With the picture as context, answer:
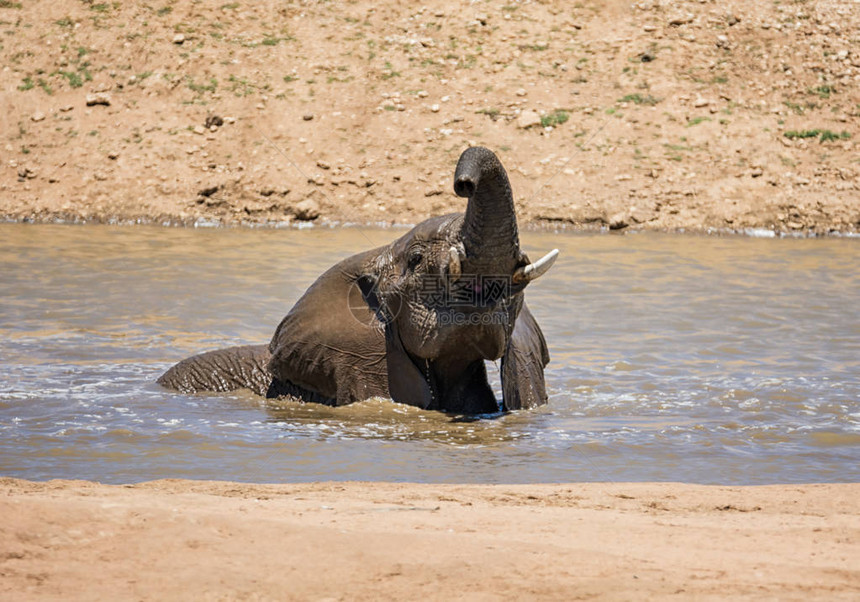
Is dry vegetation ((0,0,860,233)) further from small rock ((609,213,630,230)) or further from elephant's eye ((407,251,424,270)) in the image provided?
elephant's eye ((407,251,424,270))

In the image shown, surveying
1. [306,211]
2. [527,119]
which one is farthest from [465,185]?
[527,119]

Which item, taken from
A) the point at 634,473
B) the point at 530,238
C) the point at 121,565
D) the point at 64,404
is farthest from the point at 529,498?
the point at 530,238

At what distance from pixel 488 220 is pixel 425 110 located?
17975 millimetres

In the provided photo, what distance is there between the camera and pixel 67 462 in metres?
6.99

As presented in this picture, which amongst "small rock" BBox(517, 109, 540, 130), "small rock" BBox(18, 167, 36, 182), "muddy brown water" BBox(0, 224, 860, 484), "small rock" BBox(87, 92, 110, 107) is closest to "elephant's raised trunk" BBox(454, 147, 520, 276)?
"muddy brown water" BBox(0, 224, 860, 484)

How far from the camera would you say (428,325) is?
7.82m

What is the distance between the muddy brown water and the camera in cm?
706

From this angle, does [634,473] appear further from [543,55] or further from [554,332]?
[543,55]

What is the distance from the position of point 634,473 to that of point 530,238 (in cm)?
1361

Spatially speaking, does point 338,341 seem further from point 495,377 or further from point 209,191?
point 209,191

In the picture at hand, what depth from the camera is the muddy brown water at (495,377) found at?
706 centimetres

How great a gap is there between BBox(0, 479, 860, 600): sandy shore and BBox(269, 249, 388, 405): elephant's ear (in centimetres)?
312

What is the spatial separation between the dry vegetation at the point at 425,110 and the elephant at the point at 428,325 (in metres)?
13.5

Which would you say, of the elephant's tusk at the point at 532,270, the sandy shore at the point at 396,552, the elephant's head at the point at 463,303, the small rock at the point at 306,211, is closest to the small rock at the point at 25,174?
the small rock at the point at 306,211
